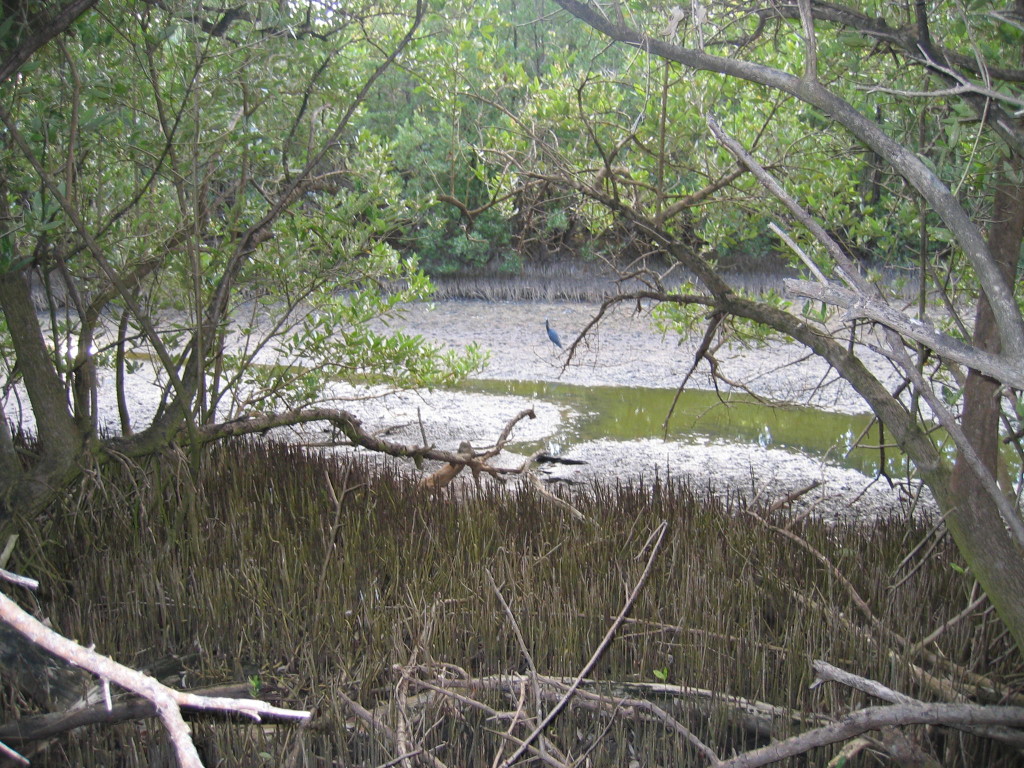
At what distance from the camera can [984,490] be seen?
2.00m

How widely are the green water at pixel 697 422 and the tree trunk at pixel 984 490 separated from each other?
10.8 feet

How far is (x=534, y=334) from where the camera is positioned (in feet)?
33.9

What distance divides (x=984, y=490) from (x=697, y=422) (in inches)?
194

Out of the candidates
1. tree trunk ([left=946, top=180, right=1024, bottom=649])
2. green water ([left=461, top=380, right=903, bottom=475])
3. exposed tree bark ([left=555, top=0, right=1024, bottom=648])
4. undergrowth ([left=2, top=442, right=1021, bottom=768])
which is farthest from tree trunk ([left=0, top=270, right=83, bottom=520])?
green water ([left=461, top=380, right=903, bottom=475])

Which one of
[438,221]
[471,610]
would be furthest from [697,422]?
[471,610]

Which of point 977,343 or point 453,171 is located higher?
point 453,171

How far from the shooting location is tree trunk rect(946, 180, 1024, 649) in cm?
193

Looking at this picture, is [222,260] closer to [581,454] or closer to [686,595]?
[686,595]

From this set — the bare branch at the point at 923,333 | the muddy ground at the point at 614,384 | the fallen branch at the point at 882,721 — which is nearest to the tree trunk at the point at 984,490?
the fallen branch at the point at 882,721

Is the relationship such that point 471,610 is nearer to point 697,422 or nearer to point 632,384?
point 697,422

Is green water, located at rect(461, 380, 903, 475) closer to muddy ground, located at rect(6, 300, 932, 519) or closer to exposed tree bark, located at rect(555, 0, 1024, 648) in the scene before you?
muddy ground, located at rect(6, 300, 932, 519)

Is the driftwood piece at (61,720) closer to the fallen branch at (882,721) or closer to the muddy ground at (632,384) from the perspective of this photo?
the fallen branch at (882,721)

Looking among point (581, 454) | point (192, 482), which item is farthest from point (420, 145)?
point (192, 482)

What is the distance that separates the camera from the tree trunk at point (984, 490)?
75.9 inches
